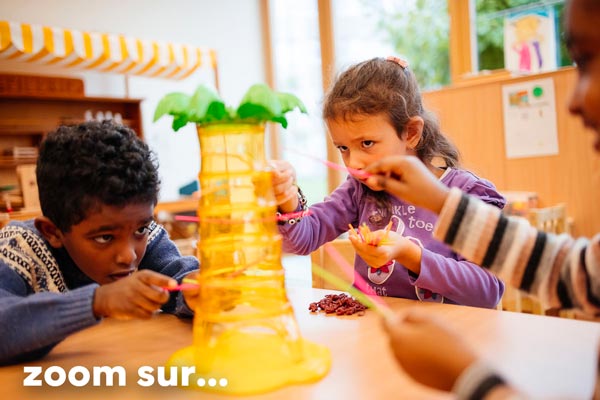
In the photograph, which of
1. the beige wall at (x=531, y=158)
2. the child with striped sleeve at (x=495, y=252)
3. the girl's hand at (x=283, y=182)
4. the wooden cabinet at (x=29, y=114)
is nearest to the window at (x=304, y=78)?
the wooden cabinet at (x=29, y=114)

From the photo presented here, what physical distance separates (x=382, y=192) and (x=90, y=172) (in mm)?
787

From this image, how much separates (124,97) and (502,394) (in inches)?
195

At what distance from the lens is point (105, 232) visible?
3.21 feet

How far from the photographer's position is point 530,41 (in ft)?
11.4

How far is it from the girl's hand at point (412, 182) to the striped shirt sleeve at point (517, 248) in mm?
47

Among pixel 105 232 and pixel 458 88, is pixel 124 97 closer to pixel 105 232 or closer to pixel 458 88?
pixel 458 88

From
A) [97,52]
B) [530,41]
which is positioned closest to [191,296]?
[530,41]

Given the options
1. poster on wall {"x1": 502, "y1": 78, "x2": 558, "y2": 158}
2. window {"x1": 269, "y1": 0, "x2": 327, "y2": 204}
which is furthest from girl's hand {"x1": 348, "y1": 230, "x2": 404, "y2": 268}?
window {"x1": 269, "y1": 0, "x2": 327, "y2": 204}

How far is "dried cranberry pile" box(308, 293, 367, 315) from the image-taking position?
1004 millimetres

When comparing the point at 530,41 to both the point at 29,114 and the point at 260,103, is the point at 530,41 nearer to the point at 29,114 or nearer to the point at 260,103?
the point at 260,103

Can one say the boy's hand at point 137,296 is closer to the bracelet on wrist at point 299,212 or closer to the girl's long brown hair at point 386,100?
the bracelet on wrist at point 299,212

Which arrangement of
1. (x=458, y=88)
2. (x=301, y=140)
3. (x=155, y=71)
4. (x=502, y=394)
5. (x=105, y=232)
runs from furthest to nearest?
1. (x=301, y=140)
2. (x=155, y=71)
3. (x=458, y=88)
4. (x=105, y=232)
5. (x=502, y=394)

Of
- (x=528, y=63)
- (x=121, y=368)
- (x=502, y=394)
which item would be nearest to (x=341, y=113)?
(x=121, y=368)

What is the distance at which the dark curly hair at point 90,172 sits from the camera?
0.98 meters
